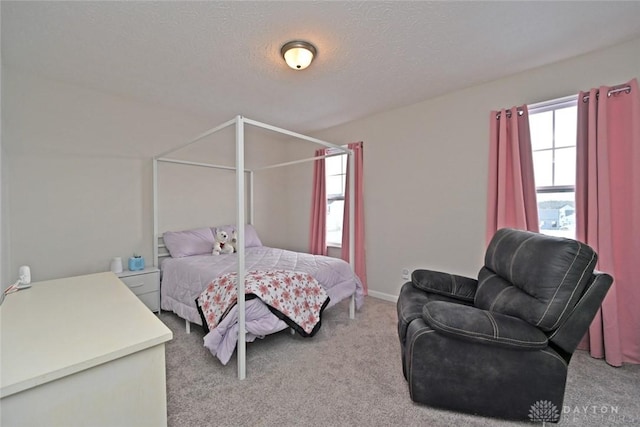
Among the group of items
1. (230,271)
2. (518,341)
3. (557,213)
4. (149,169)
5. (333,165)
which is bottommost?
(518,341)

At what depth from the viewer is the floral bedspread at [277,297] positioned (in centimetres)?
199

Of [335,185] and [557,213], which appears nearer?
[557,213]

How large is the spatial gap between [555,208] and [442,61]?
1585mm

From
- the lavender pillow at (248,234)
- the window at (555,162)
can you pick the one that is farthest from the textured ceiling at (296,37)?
the lavender pillow at (248,234)

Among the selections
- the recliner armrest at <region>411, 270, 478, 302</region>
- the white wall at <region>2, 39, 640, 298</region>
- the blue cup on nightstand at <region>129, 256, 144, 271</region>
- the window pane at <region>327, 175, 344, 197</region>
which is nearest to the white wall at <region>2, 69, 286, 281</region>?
the white wall at <region>2, 39, 640, 298</region>

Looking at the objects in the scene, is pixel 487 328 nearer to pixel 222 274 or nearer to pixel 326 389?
pixel 326 389

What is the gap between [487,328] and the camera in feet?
4.46

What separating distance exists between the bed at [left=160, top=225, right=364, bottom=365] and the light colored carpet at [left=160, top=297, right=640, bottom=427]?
22cm

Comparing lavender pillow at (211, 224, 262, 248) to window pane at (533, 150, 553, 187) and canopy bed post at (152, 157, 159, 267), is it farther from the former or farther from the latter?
window pane at (533, 150, 553, 187)

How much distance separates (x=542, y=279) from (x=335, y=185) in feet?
9.47

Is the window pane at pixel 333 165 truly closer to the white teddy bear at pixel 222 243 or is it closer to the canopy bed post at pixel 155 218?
the white teddy bear at pixel 222 243

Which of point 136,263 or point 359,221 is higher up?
point 359,221

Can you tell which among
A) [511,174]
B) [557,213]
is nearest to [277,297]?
[511,174]

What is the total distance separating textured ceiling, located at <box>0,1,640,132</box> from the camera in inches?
65.1
